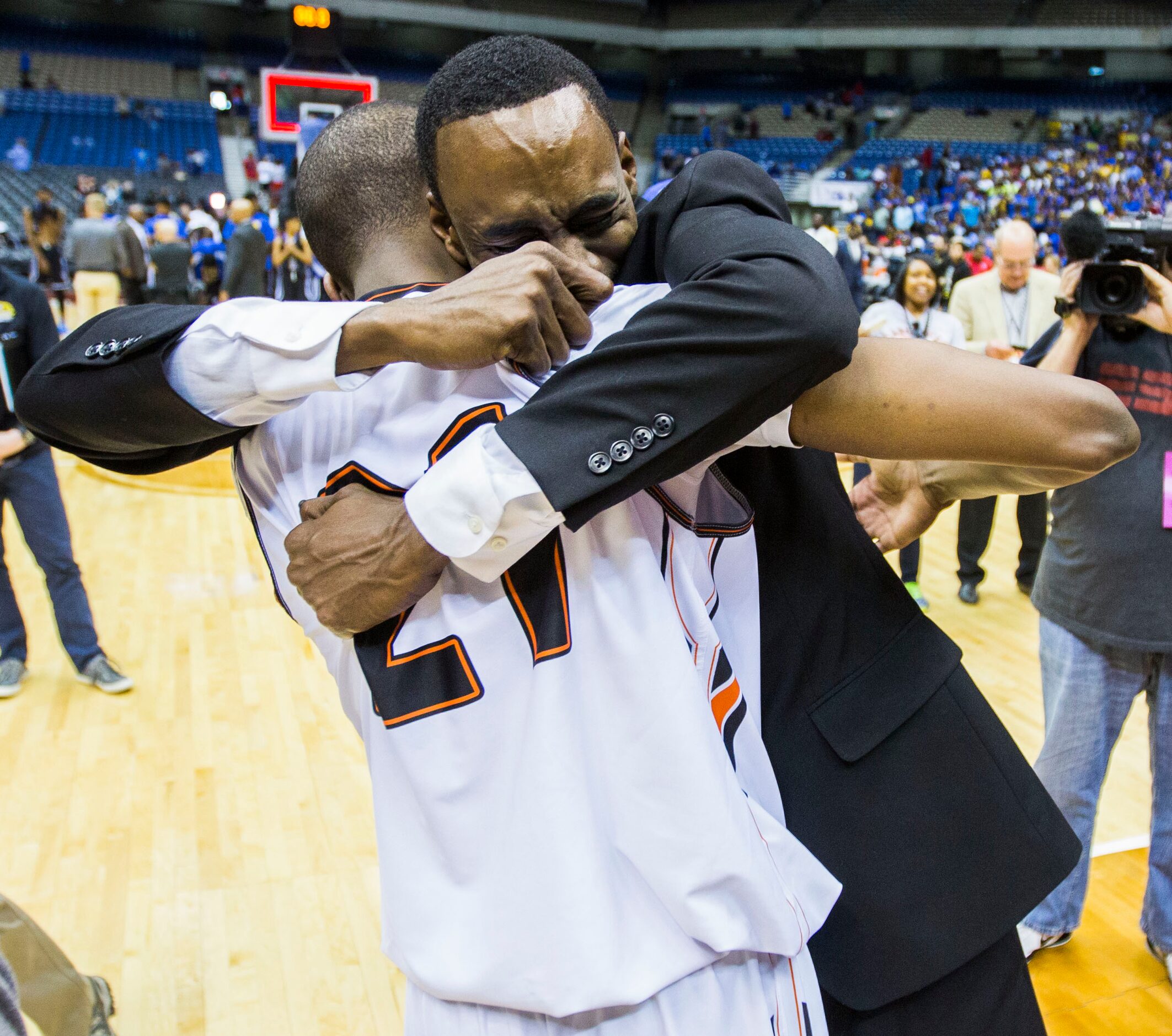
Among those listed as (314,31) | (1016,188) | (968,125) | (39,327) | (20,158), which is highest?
(314,31)

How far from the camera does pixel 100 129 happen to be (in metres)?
22.5

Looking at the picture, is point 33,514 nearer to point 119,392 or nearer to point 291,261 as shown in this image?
point 119,392

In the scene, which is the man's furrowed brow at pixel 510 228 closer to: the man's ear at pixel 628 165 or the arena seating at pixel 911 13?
the man's ear at pixel 628 165

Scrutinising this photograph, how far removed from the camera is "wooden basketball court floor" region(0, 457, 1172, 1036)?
2.50 metres

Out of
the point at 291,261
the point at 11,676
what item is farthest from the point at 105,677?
the point at 291,261

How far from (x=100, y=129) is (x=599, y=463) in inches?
1008

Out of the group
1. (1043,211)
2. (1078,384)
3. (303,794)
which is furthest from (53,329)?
(1043,211)

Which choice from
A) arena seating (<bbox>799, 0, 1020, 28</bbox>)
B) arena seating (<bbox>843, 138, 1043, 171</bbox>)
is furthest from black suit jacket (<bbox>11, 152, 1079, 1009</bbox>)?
arena seating (<bbox>799, 0, 1020, 28</bbox>)

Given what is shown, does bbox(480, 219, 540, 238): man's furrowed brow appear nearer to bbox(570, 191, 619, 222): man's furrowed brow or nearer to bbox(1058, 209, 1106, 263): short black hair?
bbox(570, 191, 619, 222): man's furrowed brow

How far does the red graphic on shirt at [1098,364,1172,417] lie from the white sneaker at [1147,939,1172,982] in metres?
1.32

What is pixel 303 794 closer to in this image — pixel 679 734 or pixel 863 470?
pixel 679 734

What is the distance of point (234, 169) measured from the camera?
2259 cm

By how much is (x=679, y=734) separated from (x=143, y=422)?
57 cm

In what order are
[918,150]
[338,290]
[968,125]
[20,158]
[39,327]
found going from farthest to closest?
[968,125]
[918,150]
[20,158]
[39,327]
[338,290]
